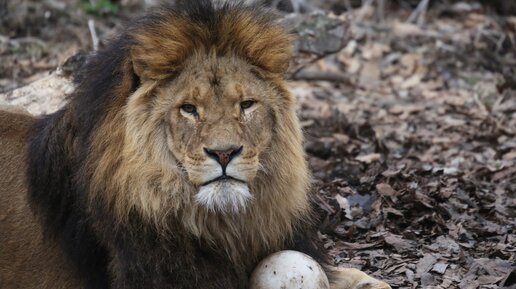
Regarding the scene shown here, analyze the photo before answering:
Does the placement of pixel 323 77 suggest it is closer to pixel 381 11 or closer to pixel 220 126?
pixel 381 11

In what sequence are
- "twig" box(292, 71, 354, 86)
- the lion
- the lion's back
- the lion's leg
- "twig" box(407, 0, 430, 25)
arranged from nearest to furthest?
the lion, the lion's leg, the lion's back, "twig" box(292, 71, 354, 86), "twig" box(407, 0, 430, 25)

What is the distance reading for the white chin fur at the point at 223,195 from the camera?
4.17 metres

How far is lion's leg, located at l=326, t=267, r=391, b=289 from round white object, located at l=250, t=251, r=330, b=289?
0.78 ft

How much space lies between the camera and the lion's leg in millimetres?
4918

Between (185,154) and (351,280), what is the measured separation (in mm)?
1320

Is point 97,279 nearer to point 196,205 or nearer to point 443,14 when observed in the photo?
point 196,205

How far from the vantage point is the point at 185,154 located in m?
4.29

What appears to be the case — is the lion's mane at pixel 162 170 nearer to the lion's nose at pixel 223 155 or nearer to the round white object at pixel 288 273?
the round white object at pixel 288 273

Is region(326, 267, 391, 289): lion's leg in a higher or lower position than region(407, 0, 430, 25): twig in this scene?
higher

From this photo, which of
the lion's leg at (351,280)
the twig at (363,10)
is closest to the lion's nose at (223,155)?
the lion's leg at (351,280)

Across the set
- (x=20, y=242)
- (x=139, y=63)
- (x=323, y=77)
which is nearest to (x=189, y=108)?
(x=139, y=63)

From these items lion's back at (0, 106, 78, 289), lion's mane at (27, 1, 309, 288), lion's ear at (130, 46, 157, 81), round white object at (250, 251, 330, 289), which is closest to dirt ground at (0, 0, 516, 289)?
round white object at (250, 251, 330, 289)

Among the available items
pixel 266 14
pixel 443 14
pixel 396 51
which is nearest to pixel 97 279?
pixel 266 14

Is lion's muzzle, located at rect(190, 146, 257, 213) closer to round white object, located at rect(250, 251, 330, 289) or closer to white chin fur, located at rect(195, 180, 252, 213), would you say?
white chin fur, located at rect(195, 180, 252, 213)
